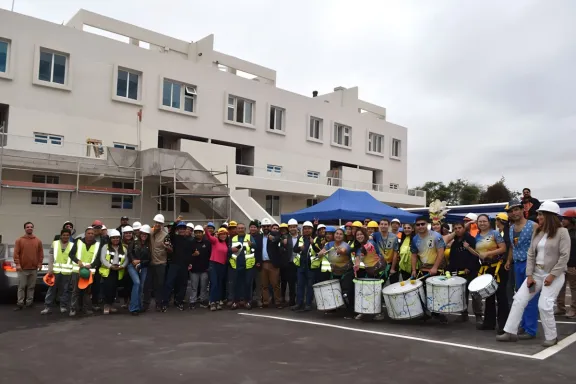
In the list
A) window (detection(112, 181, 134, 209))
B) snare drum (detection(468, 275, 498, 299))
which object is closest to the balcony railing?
window (detection(112, 181, 134, 209))

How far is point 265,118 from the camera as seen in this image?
98.7 ft

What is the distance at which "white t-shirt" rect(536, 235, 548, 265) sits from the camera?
6805mm

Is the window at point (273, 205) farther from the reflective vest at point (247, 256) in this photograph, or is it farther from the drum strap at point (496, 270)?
the drum strap at point (496, 270)

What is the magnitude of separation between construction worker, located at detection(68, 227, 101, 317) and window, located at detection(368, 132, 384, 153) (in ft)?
99.3

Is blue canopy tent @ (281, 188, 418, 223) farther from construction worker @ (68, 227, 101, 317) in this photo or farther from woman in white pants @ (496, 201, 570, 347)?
woman in white pants @ (496, 201, 570, 347)

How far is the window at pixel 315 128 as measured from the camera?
33531mm

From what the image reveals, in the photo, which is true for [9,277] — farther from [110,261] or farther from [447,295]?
[447,295]

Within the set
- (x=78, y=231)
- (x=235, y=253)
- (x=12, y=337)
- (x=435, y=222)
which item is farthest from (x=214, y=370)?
(x=78, y=231)

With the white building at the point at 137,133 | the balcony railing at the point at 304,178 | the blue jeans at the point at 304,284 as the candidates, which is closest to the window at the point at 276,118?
the white building at the point at 137,133

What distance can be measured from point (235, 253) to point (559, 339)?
6.14m

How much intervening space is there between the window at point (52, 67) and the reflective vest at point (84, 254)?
14530mm

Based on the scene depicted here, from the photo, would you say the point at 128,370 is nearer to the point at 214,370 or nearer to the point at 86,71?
the point at 214,370

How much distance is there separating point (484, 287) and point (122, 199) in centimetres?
1883

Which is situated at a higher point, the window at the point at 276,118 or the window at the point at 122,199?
the window at the point at 276,118
